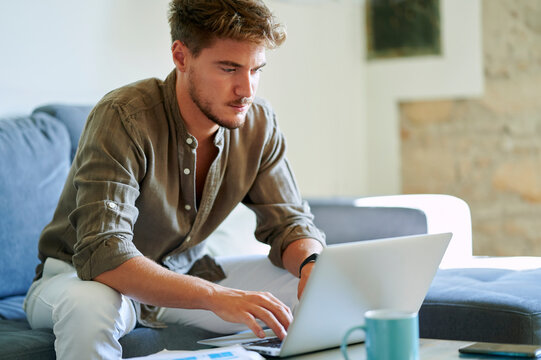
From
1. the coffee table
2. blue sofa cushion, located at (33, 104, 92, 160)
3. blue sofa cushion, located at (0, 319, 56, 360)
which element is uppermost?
blue sofa cushion, located at (33, 104, 92, 160)

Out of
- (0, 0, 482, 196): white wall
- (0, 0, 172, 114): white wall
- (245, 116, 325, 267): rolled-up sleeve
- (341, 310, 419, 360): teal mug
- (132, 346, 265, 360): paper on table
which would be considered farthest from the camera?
(0, 0, 482, 196): white wall

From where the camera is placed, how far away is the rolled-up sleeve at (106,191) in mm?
1337

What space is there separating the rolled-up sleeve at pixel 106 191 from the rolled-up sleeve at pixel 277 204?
0.35 metres

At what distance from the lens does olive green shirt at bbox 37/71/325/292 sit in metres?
1.37

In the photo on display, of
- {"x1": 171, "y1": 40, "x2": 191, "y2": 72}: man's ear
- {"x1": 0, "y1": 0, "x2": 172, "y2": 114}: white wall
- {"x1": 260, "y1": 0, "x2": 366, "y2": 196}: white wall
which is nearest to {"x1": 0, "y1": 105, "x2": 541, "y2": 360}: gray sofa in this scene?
{"x1": 0, "y1": 0, "x2": 172, "y2": 114}: white wall

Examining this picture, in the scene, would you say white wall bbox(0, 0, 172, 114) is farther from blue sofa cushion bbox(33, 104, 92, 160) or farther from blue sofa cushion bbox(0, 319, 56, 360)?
blue sofa cushion bbox(0, 319, 56, 360)

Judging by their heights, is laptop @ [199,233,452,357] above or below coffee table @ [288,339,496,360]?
above

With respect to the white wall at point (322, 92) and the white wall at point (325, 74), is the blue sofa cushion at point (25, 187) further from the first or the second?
the white wall at point (322, 92)

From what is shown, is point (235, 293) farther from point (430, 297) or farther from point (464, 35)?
point (464, 35)

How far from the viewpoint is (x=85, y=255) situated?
1.35 m

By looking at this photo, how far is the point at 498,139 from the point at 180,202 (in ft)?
6.89

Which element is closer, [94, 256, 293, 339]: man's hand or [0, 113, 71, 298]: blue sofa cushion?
[94, 256, 293, 339]: man's hand

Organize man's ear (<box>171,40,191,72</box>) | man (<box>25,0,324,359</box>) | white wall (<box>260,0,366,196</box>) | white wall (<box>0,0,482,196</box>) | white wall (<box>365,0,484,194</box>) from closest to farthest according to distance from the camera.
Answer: man (<box>25,0,324,359</box>)
man's ear (<box>171,40,191,72</box>)
white wall (<box>0,0,482,196</box>)
white wall (<box>260,0,366,196</box>)
white wall (<box>365,0,484,194</box>)

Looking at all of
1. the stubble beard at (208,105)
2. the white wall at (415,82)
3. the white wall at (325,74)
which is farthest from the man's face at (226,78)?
the white wall at (415,82)
